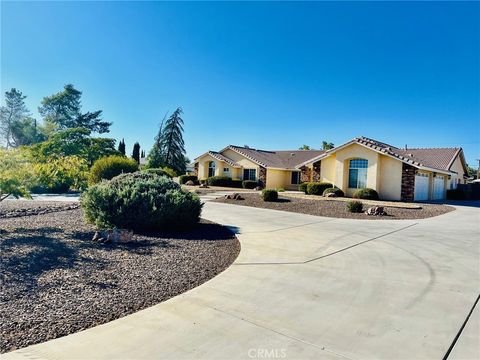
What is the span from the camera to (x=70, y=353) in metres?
2.77

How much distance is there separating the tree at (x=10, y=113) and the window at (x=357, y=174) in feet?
181

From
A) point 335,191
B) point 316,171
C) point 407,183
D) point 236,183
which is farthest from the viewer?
point 236,183

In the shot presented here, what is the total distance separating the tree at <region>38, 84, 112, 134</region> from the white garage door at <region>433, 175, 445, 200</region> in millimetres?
51008

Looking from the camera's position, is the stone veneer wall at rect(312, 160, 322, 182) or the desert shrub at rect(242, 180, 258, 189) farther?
the desert shrub at rect(242, 180, 258, 189)

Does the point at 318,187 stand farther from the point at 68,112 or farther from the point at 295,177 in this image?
the point at 68,112

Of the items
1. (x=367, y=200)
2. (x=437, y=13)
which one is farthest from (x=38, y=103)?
(x=437, y=13)

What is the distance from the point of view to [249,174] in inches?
1366

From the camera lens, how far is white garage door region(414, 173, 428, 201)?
22.7 metres

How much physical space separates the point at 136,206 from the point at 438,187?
2909 cm

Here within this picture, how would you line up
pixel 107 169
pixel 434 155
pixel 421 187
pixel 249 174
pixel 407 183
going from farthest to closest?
pixel 249 174, pixel 434 155, pixel 421 187, pixel 407 183, pixel 107 169

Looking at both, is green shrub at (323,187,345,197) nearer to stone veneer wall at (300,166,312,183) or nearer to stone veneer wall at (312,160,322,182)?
stone veneer wall at (312,160,322,182)

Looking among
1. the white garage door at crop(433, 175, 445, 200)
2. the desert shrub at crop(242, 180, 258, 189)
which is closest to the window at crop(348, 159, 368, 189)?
the white garage door at crop(433, 175, 445, 200)

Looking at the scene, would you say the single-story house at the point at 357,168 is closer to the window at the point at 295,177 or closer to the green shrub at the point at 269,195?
the window at the point at 295,177

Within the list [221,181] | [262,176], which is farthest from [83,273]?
[221,181]
